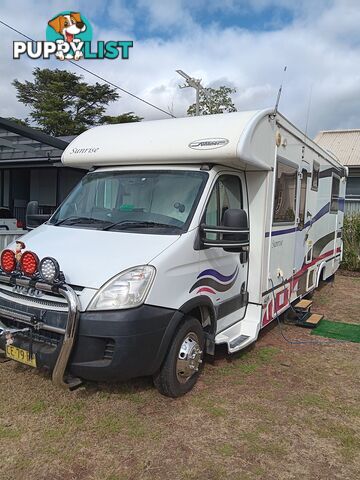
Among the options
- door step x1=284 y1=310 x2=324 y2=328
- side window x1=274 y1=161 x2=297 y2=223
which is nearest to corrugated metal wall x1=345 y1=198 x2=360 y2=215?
door step x1=284 y1=310 x2=324 y2=328

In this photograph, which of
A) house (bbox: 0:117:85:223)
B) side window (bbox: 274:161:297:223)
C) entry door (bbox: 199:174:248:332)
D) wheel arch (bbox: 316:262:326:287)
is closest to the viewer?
entry door (bbox: 199:174:248:332)

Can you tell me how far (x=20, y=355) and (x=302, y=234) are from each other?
14.4 feet

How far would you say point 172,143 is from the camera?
14.4ft

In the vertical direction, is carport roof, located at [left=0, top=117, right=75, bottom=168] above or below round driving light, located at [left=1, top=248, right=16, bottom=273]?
above

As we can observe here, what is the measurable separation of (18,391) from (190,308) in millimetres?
1790

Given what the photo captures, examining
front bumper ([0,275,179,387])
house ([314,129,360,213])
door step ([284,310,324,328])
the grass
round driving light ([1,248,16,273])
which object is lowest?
the grass

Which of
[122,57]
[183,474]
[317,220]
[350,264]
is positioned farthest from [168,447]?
[122,57]

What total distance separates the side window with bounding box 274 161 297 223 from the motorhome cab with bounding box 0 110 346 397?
1cm

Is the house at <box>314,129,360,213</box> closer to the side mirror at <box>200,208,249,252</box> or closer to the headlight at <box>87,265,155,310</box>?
the side mirror at <box>200,208,249,252</box>

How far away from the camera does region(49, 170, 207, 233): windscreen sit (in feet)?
13.4

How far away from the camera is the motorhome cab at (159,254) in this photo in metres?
3.40

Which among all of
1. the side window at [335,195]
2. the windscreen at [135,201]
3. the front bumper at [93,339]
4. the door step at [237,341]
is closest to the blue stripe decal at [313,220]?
the side window at [335,195]

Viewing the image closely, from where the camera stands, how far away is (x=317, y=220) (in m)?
7.37

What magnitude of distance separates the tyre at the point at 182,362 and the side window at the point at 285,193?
193 centimetres
